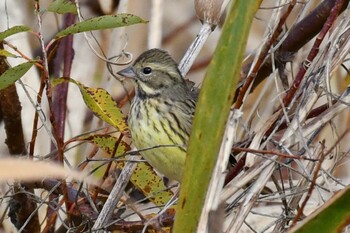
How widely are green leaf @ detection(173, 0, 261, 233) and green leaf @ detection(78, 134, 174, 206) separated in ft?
2.43

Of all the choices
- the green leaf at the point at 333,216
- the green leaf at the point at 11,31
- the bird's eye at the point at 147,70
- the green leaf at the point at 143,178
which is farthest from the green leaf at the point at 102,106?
the green leaf at the point at 333,216

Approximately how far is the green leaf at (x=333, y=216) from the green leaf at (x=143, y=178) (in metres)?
0.81

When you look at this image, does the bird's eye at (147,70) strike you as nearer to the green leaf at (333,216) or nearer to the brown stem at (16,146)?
the brown stem at (16,146)

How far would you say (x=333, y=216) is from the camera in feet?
3.53

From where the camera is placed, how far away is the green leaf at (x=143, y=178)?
1842mm

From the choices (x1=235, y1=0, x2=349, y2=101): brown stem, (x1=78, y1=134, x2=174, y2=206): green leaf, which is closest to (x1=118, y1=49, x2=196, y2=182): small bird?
(x1=78, y1=134, x2=174, y2=206): green leaf

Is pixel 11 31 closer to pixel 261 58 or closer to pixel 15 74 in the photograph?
pixel 15 74

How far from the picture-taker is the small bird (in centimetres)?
219

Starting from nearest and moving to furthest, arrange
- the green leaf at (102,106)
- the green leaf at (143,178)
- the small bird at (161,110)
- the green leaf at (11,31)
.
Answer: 1. the green leaf at (11,31)
2. the green leaf at (102,106)
3. the green leaf at (143,178)
4. the small bird at (161,110)

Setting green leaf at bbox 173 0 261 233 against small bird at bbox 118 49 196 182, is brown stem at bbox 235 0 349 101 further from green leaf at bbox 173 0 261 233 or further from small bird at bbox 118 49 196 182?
green leaf at bbox 173 0 261 233

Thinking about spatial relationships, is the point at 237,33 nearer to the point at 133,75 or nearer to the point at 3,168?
the point at 3,168

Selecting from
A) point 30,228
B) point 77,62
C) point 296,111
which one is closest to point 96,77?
point 77,62

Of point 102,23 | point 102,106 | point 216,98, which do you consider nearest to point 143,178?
point 102,106

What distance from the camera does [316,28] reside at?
6.93ft
